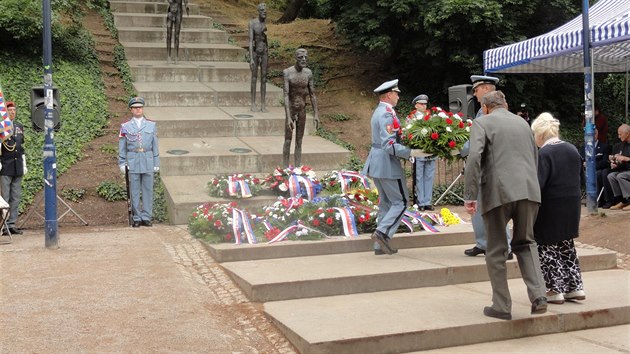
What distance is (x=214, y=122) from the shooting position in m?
17.2

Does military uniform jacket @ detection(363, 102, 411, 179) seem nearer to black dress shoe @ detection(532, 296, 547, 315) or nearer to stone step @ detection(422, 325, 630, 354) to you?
black dress shoe @ detection(532, 296, 547, 315)

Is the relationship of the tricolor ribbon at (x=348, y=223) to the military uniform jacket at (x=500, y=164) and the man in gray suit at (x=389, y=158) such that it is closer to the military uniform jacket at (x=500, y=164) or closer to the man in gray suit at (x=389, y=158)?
the man in gray suit at (x=389, y=158)

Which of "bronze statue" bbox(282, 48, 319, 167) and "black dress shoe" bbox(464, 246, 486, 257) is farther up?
"bronze statue" bbox(282, 48, 319, 167)

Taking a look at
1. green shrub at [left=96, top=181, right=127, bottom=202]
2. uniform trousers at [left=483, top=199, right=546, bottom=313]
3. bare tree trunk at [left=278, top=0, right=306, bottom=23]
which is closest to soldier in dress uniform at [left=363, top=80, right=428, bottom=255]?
uniform trousers at [left=483, top=199, right=546, bottom=313]

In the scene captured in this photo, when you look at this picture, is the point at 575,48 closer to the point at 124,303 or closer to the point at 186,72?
the point at 124,303

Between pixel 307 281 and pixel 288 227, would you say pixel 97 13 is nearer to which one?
pixel 288 227

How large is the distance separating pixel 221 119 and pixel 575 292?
35.7 feet

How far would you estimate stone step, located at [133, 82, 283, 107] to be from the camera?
1853cm

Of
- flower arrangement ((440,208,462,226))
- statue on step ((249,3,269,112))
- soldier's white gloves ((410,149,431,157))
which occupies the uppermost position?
statue on step ((249,3,269,112))

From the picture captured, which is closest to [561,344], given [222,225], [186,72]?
[222,225]

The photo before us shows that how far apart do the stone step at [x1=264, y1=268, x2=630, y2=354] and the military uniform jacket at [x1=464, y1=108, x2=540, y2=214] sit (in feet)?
3.62

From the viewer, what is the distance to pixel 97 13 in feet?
80.7

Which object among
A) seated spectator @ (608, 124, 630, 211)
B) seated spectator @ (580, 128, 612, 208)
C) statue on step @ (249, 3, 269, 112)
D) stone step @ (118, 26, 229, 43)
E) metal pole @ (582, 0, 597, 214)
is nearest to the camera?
metal pole @ (582, 0, 597, 214)

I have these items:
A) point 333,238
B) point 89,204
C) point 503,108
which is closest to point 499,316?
point 503,108
